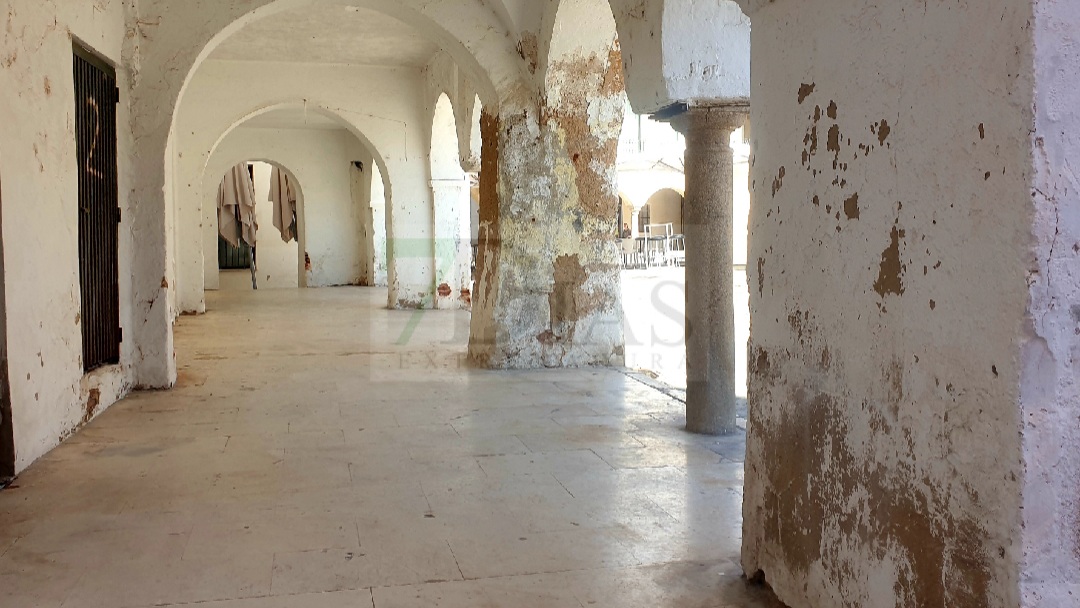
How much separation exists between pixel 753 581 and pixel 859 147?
1321 millimetres

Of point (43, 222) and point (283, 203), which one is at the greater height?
point (283, 203)

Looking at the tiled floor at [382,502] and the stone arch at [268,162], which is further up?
the stone arch at [268,162]

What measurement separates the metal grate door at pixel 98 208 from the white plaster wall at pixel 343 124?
590cm

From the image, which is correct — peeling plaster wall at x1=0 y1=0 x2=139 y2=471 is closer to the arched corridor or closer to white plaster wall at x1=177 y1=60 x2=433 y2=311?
the arched corridor

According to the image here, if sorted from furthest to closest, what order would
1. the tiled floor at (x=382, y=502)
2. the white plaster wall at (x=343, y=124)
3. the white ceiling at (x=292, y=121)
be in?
the white ceiling at (x=292, y=121) → the white plaster wall at (x=343, y=124) → the tiled floor at (x=382, y=502)

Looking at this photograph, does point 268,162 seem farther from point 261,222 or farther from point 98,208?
point 98,208

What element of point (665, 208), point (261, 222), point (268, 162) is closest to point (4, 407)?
point (268, 162)

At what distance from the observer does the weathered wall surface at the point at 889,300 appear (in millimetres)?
1587

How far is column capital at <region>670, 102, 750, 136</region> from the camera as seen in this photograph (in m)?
4.31

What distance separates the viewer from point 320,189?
16672 millimetres

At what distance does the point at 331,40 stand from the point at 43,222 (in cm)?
651

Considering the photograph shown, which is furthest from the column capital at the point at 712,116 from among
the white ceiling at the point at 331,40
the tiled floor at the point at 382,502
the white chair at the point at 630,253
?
the white chair at the point at 630,253

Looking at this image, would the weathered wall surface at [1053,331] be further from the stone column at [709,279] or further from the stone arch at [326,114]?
the stone arch at [326,114]

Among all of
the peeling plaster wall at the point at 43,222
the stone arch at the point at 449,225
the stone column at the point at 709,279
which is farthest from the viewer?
the stone arch at the point at 449,225
